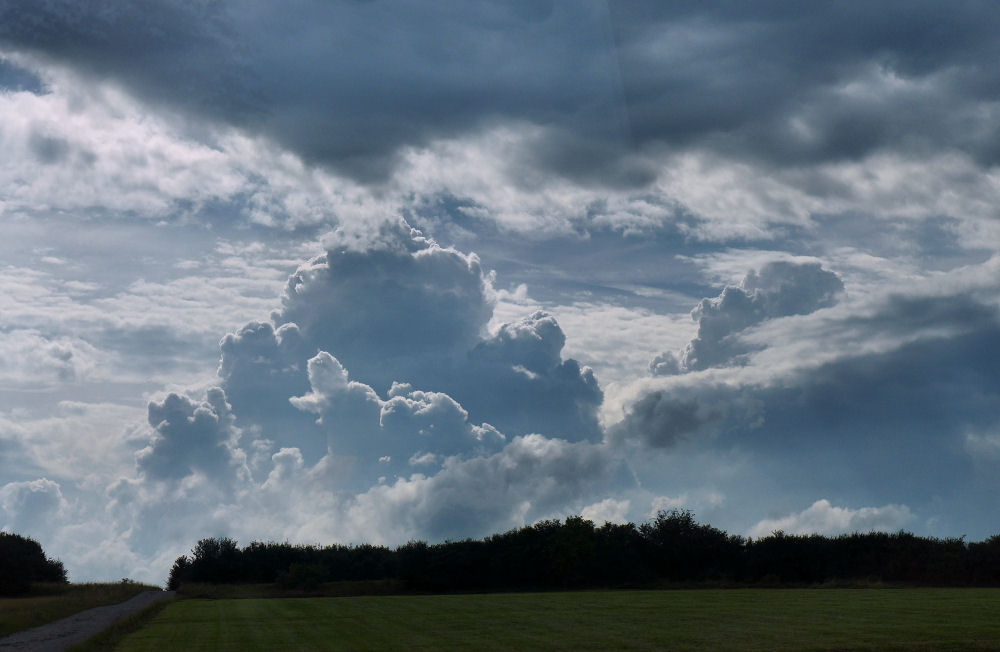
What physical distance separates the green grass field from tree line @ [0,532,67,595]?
48.5 metres

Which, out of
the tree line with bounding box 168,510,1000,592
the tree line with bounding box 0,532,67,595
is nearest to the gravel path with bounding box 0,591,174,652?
the tree line with bounding box 168,510,1000,592

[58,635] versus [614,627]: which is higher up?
[614,627]

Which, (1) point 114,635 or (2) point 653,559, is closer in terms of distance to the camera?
(1) point 114,635

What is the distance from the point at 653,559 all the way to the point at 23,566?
57472 millimetres

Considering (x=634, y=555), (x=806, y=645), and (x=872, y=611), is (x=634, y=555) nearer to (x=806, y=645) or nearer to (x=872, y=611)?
(x=872, y=611)

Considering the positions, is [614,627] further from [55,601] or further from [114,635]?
[55,601]

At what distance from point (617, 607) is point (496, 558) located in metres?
37.4

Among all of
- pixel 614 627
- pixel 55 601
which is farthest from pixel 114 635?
pixel 55 601

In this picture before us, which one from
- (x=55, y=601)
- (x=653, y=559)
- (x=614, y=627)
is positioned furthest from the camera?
(x=653, y=559)

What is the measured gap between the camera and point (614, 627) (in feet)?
93.2

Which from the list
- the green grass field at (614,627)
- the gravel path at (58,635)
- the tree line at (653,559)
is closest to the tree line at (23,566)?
the tree line at (653,559)

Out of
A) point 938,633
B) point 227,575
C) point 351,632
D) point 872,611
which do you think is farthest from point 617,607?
point 227,575

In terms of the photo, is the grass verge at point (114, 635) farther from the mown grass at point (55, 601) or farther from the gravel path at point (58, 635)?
the mown grass at point (55, 601)

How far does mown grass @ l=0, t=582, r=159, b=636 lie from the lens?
137 feet
